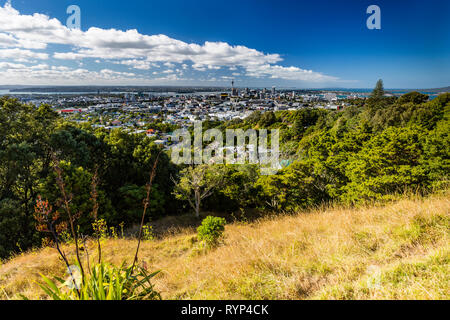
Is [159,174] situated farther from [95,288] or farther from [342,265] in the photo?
[342,265]

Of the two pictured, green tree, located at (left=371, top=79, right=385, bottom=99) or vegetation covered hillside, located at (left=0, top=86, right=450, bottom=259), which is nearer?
vegetation covered hillside, located at (left=0, top=86, right=450, bottom=259)

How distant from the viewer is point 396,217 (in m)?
3.66

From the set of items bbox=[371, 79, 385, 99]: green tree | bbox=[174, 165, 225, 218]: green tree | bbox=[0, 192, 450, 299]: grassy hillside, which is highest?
bbox=[371, 79, 385, 99]: green tree

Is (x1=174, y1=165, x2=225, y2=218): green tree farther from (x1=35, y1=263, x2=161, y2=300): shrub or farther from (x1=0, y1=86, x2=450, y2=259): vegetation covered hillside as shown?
(x1=35, y1=263, x2=161, y2=300): shrub

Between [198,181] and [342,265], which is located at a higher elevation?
[342,265]

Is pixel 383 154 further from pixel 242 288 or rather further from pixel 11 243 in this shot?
pixel 11 243

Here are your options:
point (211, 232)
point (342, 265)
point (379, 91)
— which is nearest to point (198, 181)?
point (211, 232)

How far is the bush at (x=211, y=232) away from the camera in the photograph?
649 cm

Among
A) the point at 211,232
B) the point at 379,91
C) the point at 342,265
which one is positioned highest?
the point at 379,91

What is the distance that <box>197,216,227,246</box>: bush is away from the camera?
6.49 m

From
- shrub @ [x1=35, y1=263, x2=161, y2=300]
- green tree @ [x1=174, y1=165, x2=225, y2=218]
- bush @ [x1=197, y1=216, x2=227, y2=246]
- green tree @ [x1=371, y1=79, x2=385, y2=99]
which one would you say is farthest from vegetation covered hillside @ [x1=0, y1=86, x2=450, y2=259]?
green tree @ [x1=371, y1=79, x2=385, y2=99]

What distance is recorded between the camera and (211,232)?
6.75 metres

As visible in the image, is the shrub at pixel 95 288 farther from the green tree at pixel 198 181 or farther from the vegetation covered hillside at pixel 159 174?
the green tree at pixel 198 181

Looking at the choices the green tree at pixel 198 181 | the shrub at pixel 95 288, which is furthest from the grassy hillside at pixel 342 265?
the green tree at pixel 198 181
